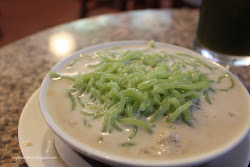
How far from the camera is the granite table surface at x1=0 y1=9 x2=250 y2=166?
114 cm

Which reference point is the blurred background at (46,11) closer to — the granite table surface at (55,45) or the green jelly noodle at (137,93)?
the granite table surface at (55,45)

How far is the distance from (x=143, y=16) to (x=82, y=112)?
1.58 metres

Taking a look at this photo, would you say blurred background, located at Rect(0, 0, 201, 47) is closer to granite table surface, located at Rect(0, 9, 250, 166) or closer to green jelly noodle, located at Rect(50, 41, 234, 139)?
granite table surface, located at Rect(0, 9, 250, 166)

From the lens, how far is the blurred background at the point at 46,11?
3.99 m

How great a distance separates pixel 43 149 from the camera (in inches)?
33.2

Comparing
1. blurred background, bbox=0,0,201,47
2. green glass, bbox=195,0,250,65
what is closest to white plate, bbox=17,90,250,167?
green glass, bbox=195,0,250,65

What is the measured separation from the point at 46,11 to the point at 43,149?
14.6ft

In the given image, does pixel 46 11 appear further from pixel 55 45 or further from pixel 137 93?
pixel 137 93

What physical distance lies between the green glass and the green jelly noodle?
15.8 inches

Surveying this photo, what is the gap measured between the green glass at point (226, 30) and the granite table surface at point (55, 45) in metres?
0.20

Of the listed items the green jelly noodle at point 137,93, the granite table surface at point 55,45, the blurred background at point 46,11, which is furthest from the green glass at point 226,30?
the blurred background at point 46,11

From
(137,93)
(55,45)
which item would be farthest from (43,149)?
(55,45)

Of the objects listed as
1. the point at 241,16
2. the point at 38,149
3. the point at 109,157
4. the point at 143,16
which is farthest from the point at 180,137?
the point at 143,16

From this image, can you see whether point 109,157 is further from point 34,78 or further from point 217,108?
point 34,78
